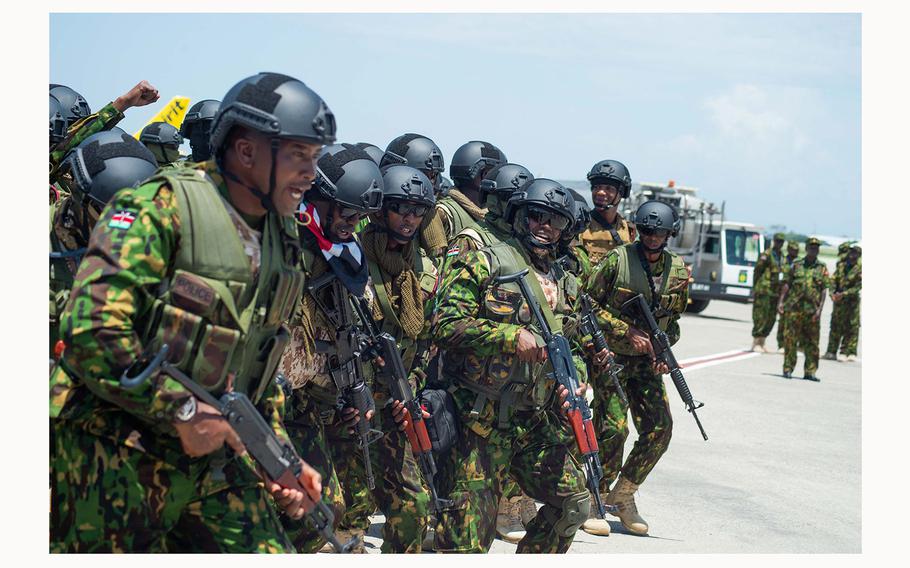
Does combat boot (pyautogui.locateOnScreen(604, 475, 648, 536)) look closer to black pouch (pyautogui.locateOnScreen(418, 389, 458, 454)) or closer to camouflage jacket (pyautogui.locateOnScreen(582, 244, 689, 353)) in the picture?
camouflage jacket (pyautogui.locateOnScreen(582, 244, 689, 353))

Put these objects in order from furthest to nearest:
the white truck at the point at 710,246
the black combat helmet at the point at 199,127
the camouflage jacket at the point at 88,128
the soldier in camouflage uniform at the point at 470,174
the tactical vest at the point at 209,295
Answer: the white truck at the point at 710,246, the soldier in camouflage uniform at the point at 470,174, the black combat helmet at the point at 199,127, the camouflage jacket at the point at 88,128, the tactical vest at the point at 209,295

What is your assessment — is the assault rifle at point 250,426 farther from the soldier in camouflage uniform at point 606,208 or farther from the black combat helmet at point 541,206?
the soldier in camouflage uniform at point 606,208

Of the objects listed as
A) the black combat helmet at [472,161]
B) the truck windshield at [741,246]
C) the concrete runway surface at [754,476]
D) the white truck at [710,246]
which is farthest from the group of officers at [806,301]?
the black combat helmet at [472,161]

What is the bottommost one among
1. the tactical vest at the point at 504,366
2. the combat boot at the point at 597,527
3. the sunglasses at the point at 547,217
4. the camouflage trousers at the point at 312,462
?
the combat boot at the point at 597,527

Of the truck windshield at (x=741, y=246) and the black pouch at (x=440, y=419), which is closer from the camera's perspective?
the black pouch at (x=440, y=419)

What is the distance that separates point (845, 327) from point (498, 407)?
52.5 ft

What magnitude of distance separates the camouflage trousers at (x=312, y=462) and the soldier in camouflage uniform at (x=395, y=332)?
435mm

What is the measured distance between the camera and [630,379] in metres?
8.04

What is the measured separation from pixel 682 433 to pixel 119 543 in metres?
8.99

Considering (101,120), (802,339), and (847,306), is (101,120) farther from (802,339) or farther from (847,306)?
(847,306)

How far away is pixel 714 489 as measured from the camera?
9.09 meters

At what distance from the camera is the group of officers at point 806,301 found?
56.7 ft

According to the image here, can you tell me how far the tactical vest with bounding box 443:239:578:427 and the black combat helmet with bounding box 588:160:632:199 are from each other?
12.2 ft

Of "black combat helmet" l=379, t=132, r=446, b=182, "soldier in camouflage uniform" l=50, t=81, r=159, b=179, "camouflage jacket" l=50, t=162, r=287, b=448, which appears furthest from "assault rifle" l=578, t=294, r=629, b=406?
"camouflage jacket" l=50, t=162, r=287, b=448
